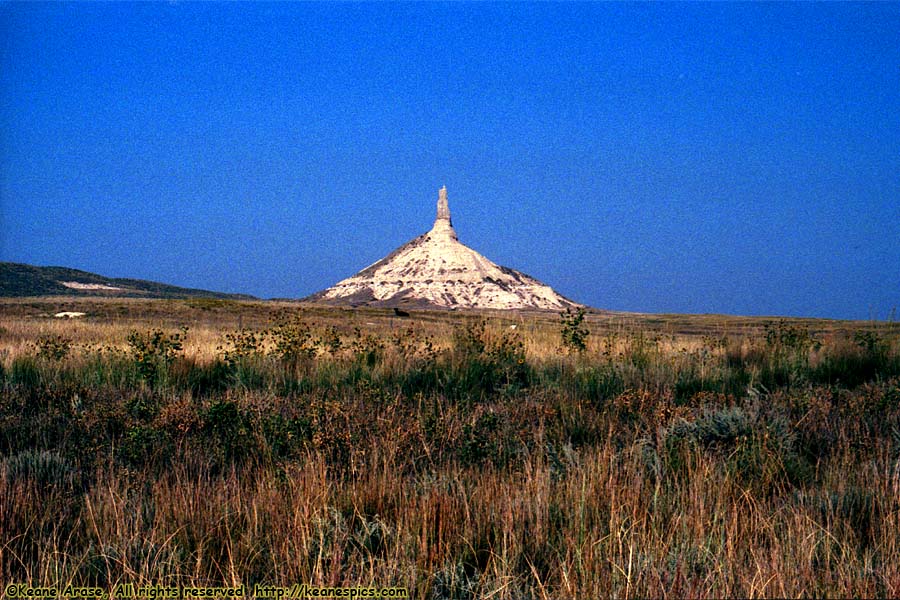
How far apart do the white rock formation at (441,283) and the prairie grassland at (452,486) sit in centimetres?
9053

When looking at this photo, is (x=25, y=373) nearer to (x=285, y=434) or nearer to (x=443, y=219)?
(x=285, y=434)

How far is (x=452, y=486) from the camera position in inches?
176

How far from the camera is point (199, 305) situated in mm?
46062

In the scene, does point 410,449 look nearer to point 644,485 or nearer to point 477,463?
point 477,463

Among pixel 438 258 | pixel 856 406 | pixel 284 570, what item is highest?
pixel 438 258

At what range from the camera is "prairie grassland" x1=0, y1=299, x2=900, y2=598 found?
337 centimetres

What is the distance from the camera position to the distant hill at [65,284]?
106m

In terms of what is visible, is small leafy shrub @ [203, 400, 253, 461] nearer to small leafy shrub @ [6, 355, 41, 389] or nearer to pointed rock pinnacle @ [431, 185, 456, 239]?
small leafy shrub @ [6, 355, 41, 389]

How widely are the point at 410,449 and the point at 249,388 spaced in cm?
448

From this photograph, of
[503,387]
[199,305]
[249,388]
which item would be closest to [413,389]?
[503,387]

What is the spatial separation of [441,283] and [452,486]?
103284 millimetres

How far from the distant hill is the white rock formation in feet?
105

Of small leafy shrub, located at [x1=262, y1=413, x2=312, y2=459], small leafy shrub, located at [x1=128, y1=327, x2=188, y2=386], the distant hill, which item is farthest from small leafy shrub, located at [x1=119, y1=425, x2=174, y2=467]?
the distant hill

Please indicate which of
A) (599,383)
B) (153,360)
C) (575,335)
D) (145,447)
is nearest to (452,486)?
(145,447)
